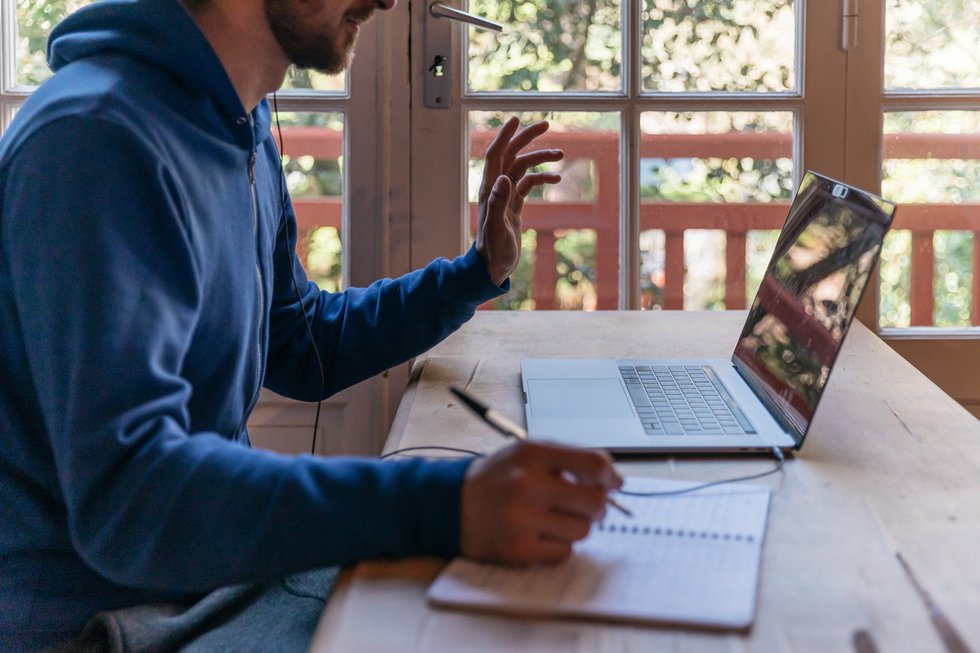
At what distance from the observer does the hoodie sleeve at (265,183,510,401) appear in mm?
1386

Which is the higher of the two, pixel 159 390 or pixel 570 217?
pixel 570 217

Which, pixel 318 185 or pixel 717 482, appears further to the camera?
pixel 318 185

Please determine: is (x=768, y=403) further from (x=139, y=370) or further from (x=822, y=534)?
(x=139, y=370)

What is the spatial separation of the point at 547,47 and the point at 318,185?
19.1 inches

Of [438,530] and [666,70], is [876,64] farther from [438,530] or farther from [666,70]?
[438,530]

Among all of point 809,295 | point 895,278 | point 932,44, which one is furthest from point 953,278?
point 809,295

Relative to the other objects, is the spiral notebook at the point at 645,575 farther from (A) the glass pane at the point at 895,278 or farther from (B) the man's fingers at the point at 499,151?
(A) the glass pane at the point at 895,278

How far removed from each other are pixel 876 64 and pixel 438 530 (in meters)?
1.48

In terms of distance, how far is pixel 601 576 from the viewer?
2.42 ft

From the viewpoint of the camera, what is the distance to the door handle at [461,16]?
1815 mm

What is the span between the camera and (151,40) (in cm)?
99

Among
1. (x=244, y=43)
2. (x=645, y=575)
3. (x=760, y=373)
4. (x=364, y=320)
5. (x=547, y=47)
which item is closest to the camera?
(x=645, y=575)

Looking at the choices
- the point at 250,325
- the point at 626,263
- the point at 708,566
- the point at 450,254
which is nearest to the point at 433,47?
the point at 450,254

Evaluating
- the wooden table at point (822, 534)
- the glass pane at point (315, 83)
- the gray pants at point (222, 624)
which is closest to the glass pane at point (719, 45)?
the glass pane at point (315, 83)
